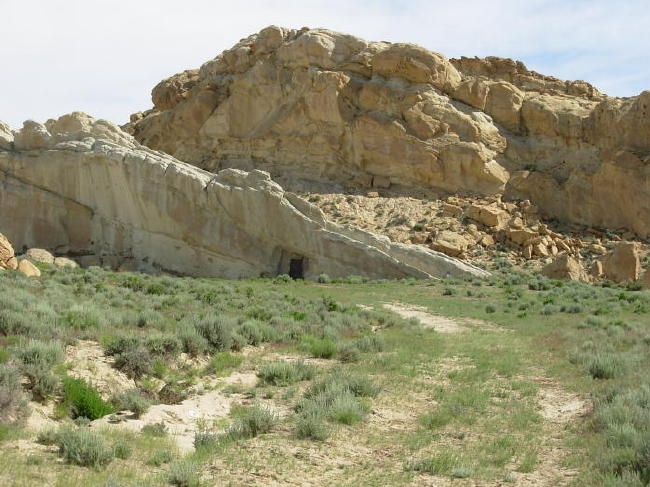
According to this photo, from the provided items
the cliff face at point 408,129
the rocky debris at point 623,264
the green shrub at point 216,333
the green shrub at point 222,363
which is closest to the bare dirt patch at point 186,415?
the green shrub at point 222,363

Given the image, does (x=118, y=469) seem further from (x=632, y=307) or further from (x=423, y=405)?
(x=632, y=307)

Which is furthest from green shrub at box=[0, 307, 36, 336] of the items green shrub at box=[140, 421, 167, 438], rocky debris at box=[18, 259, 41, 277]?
rocky debris at box=[18, 259, 41, 277]

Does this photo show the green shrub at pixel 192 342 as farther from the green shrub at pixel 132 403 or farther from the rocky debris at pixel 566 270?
the rocky debris at pixel 566 270

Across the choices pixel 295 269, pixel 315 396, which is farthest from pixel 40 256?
pixel 315 396

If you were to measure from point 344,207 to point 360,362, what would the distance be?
101ft

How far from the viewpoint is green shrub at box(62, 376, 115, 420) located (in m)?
9.74

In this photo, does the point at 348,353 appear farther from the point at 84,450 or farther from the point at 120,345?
the point at 84,450

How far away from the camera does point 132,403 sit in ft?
33.2

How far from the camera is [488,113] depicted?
5141 centimetres

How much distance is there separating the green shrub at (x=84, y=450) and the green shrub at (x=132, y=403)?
2066 millimetres

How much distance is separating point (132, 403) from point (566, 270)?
97.2 feet

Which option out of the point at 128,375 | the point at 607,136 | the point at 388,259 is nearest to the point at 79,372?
the point at 128,375

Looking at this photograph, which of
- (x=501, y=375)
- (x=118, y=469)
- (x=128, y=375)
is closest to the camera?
(x=118, y=469)

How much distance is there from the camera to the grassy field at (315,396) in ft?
26.0
